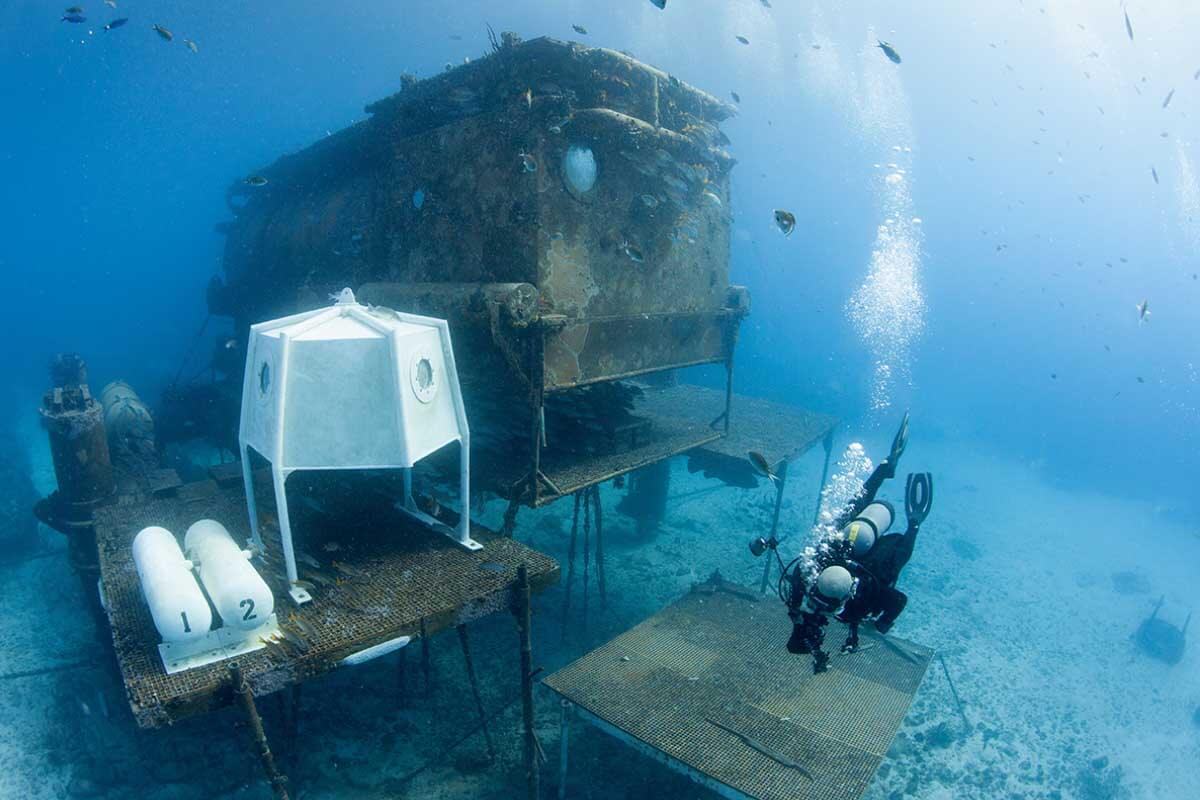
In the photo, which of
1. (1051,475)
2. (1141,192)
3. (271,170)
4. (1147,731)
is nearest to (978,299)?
(1141,192)

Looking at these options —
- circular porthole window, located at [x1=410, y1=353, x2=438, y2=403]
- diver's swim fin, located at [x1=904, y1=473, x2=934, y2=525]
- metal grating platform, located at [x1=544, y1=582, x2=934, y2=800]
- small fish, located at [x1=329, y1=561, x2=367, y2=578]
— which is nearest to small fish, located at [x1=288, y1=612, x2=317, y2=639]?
small fish, located at [x1=329, y1=561, x2=367, y2=578]

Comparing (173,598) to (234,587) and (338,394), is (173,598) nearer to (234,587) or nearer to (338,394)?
(234,587)

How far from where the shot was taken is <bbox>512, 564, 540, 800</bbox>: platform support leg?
540cm

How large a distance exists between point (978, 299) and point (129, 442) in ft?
323

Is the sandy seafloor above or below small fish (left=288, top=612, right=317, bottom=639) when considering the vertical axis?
below

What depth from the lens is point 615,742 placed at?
26.1 feet

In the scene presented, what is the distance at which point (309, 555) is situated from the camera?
595cm

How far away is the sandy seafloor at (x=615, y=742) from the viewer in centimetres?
689

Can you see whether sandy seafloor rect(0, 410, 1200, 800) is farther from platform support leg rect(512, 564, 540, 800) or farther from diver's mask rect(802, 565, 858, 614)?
diver's mask rect(802, 565, 858, 614)

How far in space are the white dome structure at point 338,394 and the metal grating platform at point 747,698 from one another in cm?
368

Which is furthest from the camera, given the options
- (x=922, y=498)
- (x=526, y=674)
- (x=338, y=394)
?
(x=526, y=674)

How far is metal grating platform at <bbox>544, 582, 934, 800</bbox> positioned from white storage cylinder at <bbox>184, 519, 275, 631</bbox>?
360cm

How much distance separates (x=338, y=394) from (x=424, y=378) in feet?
2.59

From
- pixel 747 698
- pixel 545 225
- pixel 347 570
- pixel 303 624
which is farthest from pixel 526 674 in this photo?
pixel 545 225
